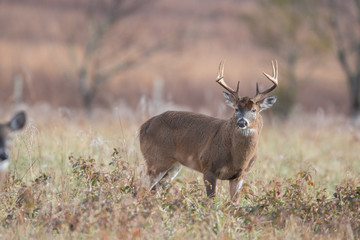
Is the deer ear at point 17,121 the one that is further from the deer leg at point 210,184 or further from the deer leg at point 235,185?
the deer leg at point 235,185

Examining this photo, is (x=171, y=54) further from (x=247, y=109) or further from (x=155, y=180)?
(x=247, y=109)

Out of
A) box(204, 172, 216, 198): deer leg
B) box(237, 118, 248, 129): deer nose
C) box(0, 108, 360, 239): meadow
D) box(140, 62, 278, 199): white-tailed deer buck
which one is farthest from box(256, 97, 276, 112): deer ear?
box(204, 172, 216, 198): deer leg

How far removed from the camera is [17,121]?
5629 mm

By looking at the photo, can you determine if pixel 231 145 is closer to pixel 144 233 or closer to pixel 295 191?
pixel 295 191

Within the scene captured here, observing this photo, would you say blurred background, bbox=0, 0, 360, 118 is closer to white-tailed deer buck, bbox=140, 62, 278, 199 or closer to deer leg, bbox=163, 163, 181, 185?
white-tailed deer buck, bbox=140, 62, 278, 199

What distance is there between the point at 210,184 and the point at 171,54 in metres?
29.3

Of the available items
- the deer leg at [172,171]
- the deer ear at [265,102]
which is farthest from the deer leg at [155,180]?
the deer ear at [265,102]

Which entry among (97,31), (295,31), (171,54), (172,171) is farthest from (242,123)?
(171,54)

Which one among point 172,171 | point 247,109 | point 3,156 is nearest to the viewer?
point 3,156

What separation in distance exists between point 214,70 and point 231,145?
1301 inches

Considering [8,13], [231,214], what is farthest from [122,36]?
[8,13]

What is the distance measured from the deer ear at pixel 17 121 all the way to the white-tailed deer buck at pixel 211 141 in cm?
152

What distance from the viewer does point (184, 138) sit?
7359 mm

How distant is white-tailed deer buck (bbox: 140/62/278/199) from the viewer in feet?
22.5
